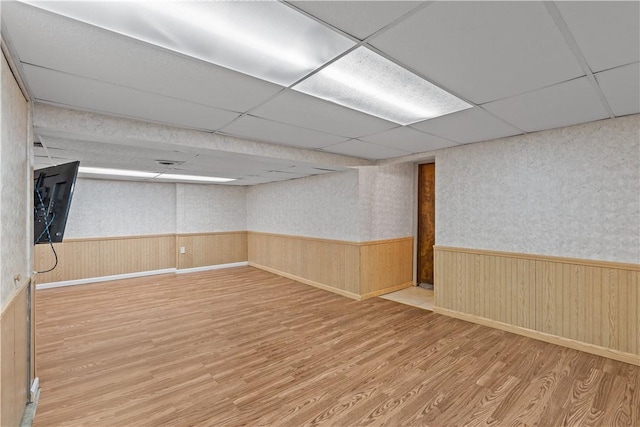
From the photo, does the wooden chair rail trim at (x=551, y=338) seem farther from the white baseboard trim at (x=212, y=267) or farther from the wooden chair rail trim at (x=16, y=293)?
the white baseboard trim at (x=212, y=267)

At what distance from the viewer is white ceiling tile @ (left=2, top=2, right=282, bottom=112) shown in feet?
4.51

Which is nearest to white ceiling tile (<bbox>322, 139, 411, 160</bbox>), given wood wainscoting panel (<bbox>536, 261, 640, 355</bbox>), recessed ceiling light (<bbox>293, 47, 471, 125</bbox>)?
recessed ceiling light (<bbox>293, 47, 471, 125</bbox>)

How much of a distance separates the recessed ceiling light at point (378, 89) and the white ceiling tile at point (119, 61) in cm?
37

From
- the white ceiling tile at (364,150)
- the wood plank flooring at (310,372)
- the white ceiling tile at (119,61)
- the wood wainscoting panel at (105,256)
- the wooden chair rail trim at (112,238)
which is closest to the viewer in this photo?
the white ceiling tile at (119,61)

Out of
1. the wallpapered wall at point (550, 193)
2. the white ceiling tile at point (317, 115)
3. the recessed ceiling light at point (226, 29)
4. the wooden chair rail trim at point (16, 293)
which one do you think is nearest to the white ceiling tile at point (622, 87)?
the wallpapered wall at point (550, 193)

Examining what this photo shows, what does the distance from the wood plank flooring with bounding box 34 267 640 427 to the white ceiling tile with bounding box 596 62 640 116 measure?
2341 millimetres

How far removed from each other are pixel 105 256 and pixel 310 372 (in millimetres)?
5924

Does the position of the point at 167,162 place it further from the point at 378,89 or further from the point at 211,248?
the point at 211,248

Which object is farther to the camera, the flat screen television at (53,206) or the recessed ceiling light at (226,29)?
the flat screen television at (53,206)

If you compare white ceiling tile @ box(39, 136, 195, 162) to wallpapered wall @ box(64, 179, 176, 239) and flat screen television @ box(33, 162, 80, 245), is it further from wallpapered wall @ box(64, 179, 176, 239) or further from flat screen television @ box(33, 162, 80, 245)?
wallpapered wall @ box(64, 179, 176, 239)

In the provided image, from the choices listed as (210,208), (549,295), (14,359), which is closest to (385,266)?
(549,295)

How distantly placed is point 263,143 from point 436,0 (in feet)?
8.91

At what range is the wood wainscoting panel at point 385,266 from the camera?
491 centimetres

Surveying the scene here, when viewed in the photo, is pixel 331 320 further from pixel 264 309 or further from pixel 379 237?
pixel 379 237
